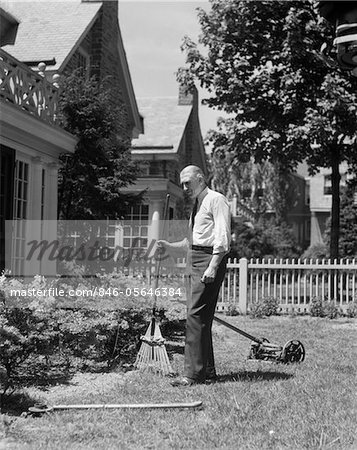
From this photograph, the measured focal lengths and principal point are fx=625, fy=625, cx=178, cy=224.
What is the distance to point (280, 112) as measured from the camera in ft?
53.5

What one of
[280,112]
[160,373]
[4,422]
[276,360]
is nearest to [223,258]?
[160,373]

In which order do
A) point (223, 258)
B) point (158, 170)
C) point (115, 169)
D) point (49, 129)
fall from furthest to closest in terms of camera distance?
point (158, 170), point (115, 169), point (49, 129), point (223, 258)

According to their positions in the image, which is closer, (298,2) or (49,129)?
(49,129)

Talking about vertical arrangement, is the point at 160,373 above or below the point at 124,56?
below

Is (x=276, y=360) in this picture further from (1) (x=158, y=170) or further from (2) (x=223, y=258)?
(1) (x=158, y=170)

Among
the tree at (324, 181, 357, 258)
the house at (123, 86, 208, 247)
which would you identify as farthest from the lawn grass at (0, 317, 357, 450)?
the tree at (324, 181, 357, 258)

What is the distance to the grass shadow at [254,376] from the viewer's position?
5.78m

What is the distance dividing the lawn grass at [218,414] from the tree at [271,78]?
9.90m

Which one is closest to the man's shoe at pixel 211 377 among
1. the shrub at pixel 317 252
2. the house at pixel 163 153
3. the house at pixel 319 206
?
the house at pixel 163 153

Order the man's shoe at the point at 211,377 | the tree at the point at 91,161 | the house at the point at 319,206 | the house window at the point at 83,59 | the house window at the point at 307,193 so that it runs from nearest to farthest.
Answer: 1. the man's shoe at the point at 211,377
2. the tree at the point at 91,161
3. the house window at the point at 83,59
4. the house at the point at 319,206
5. the house window at the point at 307,193

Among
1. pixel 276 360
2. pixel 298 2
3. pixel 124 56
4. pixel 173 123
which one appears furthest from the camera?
pixel 173 123

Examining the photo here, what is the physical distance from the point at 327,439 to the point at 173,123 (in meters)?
21.5

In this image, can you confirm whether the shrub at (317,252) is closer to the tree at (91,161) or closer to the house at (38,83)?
the house at (38,83)

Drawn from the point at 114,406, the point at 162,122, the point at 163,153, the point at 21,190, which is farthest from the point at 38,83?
the point at 162,122
